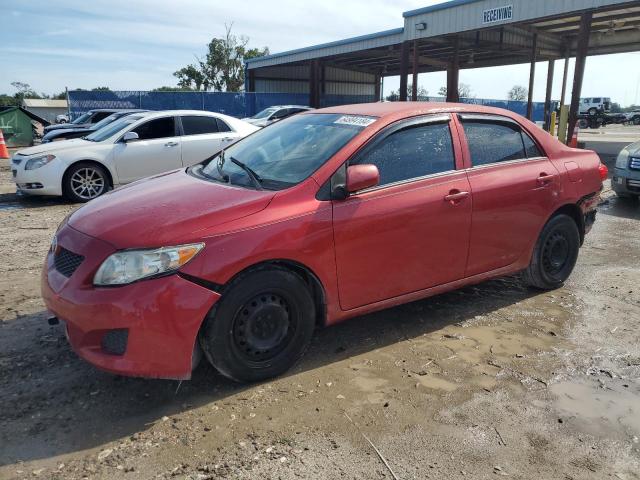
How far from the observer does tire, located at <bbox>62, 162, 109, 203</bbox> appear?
28.5ft

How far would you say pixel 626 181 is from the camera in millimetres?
8672

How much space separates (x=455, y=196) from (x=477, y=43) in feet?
69.7

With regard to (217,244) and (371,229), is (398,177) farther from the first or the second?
(217,244)

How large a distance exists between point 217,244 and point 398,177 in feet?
4.63

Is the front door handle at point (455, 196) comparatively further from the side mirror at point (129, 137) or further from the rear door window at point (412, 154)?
the side mirror at point (129, 137)

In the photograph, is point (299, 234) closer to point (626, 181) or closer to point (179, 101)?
point (626, 181)

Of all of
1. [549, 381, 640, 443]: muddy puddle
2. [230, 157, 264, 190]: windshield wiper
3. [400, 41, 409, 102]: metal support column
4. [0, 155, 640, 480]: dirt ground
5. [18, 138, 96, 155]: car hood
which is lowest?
[549, 381, 640, 443]: muddy puddle

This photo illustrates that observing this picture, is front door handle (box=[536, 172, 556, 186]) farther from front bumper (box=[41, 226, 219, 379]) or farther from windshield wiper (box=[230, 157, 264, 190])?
front bumper (box=[41, 226, 219, 379])

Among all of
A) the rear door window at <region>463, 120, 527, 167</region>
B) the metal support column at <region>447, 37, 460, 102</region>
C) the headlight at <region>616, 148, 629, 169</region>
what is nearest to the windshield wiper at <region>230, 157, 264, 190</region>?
the rear door window at <region>463, 120, 527, 167</region>

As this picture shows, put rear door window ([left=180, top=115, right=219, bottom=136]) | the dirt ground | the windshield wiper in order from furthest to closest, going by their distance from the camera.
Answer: rear door window ([left=180, top=115, right=219, bottom=136]) → the windshield wiper → the dirt ground

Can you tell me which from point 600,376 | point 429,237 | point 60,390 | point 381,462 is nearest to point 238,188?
point 429,237

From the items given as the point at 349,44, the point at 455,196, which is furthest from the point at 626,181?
the point at 349,44

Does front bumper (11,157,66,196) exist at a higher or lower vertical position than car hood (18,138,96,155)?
lower

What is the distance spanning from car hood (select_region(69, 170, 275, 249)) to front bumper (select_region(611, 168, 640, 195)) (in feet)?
25.7
